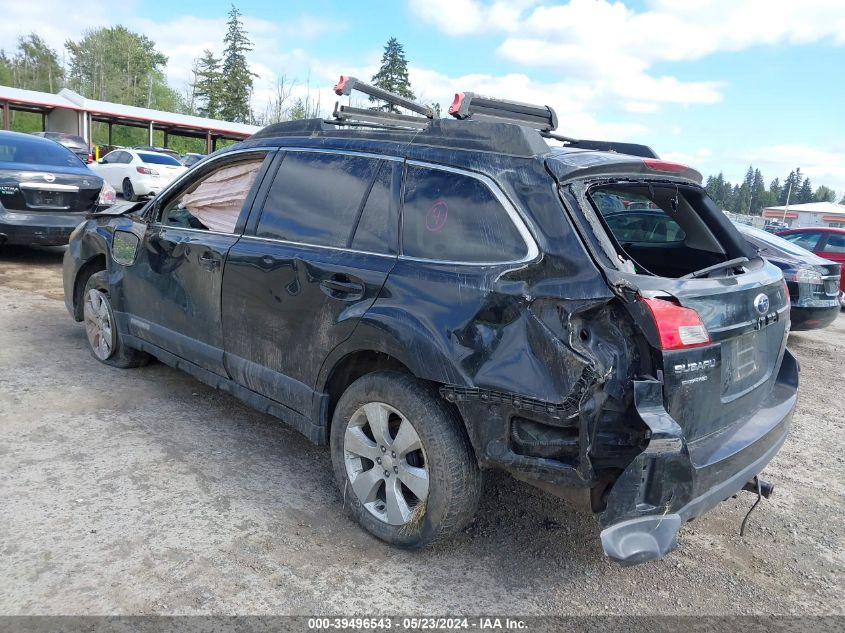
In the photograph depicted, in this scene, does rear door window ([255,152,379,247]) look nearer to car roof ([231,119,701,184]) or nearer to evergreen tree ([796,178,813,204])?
car roof ([231,119,701,184])

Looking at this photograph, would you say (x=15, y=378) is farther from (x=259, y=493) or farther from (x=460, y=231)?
(x=460, y=231)

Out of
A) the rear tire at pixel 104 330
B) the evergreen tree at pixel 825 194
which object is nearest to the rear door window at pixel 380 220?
the rear tire at pixel 104 330

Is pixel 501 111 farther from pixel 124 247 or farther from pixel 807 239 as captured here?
pixel 807 239

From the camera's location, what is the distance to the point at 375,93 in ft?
13.7

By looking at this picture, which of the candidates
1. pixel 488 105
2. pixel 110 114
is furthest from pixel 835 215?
pixel 488 105

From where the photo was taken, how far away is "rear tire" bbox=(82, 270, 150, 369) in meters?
5.09

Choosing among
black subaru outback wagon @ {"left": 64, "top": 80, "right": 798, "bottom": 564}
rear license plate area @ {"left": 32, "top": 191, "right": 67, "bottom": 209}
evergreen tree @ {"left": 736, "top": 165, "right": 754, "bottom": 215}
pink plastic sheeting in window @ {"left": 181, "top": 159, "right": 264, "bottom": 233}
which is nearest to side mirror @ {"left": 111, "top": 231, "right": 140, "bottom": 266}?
pink plastic sheeting in window @ {"left": 181, "top": 159, "right": 264, "bottom": 233}

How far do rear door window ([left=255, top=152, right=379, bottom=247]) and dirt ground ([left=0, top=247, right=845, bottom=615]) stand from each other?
53.8 inches

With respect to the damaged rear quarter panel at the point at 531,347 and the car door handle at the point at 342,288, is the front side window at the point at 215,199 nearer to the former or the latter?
the car door handle at the point at 342,288

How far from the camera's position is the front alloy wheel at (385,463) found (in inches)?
116

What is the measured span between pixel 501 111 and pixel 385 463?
2157mm

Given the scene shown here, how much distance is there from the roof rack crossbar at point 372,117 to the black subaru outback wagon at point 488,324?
3 centimetres

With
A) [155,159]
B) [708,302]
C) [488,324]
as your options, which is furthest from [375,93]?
[155,159]

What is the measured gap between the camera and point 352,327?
10.2ft
